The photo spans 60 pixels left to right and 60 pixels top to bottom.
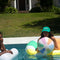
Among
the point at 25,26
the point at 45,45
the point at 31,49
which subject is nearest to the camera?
the point at 45,45

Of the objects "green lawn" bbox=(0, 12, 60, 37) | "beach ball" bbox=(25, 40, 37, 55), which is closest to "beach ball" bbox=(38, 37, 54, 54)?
"beach ball" bbox=(25, 40, 37, 55)

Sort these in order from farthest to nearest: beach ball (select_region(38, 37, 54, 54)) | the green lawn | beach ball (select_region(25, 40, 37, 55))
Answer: the green lawn, beach ball (select_region(25, 40, 37, 55)), beach ball (select_region(38, 37, 54, 54))

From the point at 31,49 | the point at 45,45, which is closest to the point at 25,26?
the point at 31,49

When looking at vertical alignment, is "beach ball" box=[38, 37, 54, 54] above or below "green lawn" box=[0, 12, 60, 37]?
above

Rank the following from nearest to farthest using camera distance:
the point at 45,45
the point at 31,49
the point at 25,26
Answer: the point at 45,45 < the point at 31,49 < the point at 25,26

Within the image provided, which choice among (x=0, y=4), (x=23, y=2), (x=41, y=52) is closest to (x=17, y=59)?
(x=41, y=52)

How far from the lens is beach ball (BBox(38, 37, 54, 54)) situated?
5629mm

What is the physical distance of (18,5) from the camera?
22.4 meters

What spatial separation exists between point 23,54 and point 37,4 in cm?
1550

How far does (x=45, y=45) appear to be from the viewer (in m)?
5.63

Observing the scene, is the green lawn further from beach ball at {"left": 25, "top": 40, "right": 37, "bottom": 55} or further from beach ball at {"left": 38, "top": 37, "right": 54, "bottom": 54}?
beach ball at {"left": 38, "top": 37, "right": 54, "bottom": 54}

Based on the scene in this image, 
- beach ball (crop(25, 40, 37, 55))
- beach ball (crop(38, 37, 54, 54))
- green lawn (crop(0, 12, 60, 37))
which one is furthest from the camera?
green lawn (crop(0, 12, 60, 37))

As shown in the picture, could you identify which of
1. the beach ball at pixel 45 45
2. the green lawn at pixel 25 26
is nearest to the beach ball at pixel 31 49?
the beach ball at pixel 45 45

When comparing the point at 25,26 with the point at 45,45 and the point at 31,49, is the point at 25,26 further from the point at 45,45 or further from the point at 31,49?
the point at 45,45
